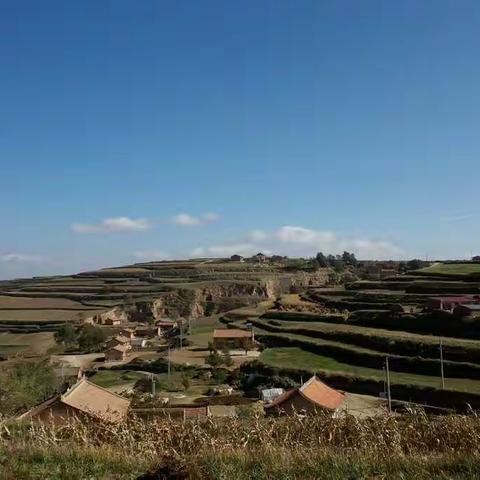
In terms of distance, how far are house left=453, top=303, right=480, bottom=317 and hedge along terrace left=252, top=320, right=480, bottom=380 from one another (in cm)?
760

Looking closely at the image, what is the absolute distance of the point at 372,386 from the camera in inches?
1247

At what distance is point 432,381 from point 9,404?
70.3ft

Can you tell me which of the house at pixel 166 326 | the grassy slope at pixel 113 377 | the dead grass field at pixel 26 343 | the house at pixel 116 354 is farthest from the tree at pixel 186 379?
the house at pixel 166 326

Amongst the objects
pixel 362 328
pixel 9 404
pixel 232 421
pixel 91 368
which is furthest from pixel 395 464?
pixel 91 368

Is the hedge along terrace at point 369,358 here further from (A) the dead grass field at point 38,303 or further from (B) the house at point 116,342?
(A) the dead grass field at point 38,303

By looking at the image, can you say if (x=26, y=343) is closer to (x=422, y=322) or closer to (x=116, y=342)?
(x=116, y=342)

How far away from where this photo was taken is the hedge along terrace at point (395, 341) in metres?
34.1

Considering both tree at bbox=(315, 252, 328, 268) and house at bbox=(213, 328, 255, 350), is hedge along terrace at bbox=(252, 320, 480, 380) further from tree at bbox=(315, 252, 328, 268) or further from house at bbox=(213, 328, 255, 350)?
tree at bbox=(315, 252, 328, 268)

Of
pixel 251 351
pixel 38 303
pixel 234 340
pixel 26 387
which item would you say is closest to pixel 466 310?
pixel 251 351

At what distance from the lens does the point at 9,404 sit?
27969mm

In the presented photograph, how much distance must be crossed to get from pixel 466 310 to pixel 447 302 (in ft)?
13.4

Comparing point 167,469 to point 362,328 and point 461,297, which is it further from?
point 461,297

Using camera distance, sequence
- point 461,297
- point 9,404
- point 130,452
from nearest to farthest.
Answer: point 130,452 → point 9,404 → point 461,297

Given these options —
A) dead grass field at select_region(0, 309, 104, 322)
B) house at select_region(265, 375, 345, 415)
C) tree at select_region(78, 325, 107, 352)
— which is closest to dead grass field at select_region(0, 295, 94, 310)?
dead grass field at select_region(0, 309, 104, 322)
